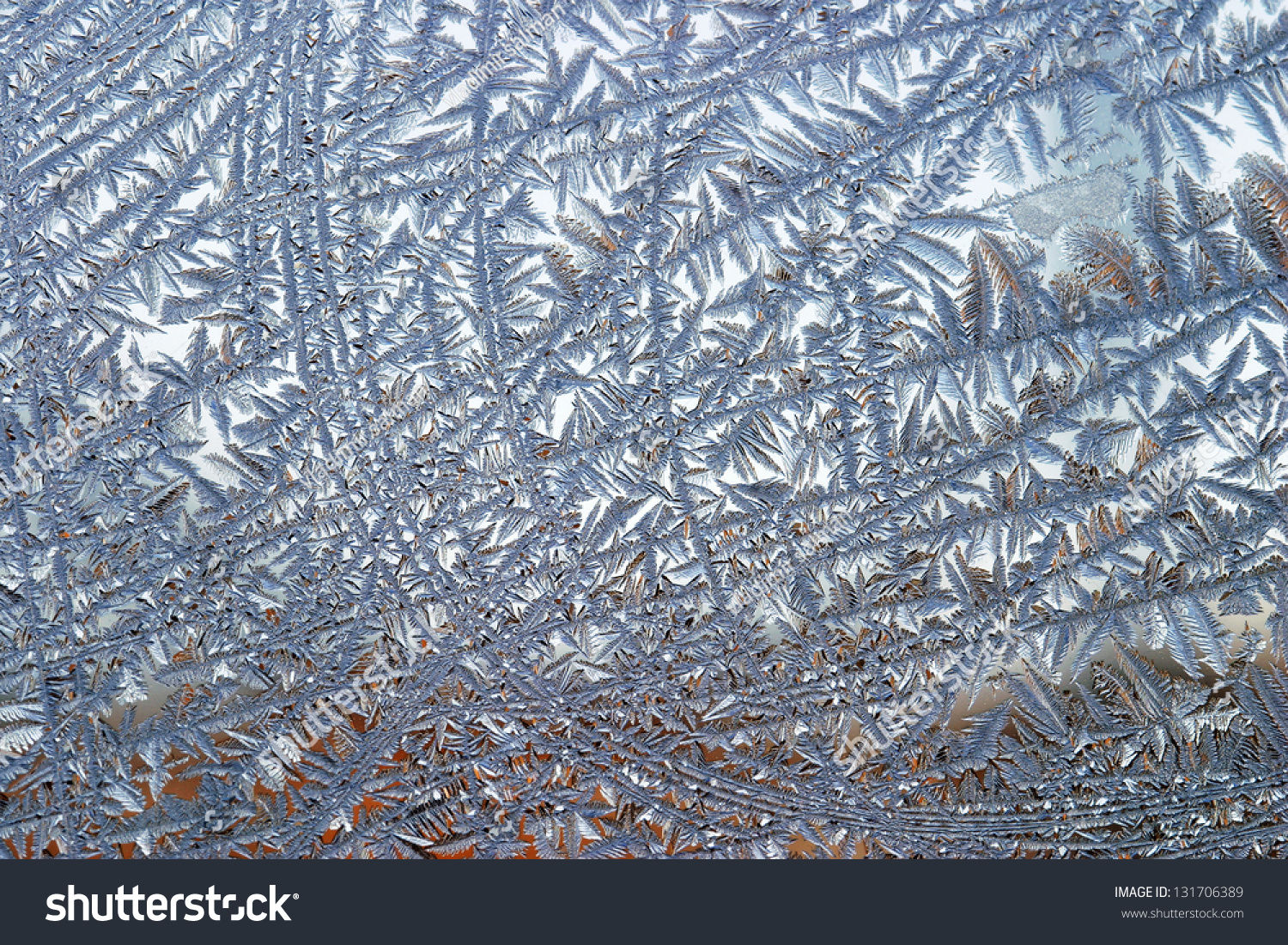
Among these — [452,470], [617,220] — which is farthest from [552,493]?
[617,220]

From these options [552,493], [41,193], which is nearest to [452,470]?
[552,493]

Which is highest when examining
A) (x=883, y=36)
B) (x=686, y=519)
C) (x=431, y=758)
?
(x=883, y=36)

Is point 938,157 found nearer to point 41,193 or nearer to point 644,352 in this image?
point 644,352

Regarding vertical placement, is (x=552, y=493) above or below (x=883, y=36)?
below

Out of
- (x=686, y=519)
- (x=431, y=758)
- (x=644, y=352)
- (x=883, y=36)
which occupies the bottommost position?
(x=431, y=758)

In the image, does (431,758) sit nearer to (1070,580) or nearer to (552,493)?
(552,493)

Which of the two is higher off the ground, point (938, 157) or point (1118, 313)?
point (938, 157)

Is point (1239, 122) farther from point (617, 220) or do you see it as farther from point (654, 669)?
point (654, 669)
